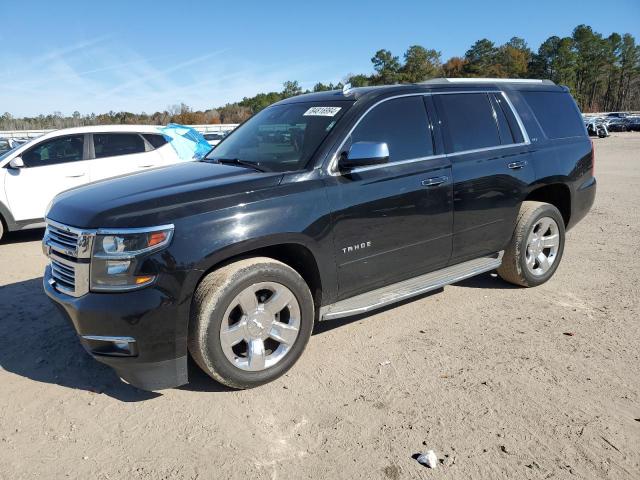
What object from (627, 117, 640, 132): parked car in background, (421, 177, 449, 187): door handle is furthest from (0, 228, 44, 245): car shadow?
(627, 117, 640, 132): parked car in background

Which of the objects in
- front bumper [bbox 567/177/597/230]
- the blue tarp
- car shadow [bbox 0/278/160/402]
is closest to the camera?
car shadow [bbox 0/278/160/402]

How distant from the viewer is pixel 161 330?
2.90 meters

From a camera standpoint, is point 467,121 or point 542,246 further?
point 542,246

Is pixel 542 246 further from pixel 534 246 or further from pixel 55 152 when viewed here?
pixel 55 152

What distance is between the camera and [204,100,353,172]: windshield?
3654mm

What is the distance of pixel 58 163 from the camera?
7.80 meters

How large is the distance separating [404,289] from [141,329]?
2.01 meters

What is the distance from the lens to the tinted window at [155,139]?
8.55m

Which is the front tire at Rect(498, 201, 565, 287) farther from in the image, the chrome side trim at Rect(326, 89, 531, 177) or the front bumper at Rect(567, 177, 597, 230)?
the chrome side trim at Rect(326, 89, 531, 177)

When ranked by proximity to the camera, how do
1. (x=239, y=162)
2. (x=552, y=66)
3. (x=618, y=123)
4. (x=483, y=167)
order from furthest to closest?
(x=552, y=66)
(x=618, y=123)
(x=483, y=167)
(x=239, y=162)

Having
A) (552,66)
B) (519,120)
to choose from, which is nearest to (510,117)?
(519,120)

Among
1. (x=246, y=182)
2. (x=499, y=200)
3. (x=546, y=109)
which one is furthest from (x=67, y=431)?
(x=546, y=109)

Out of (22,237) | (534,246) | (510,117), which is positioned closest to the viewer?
(510,117)

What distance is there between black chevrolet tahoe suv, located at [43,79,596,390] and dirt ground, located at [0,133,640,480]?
312mm
